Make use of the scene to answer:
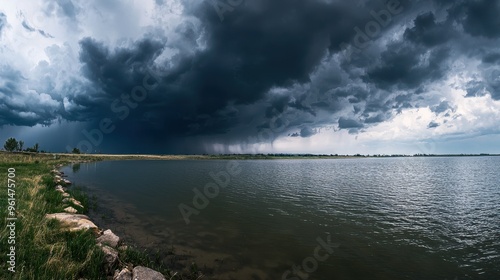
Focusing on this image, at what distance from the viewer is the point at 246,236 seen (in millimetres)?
19156

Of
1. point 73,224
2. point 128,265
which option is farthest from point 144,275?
point 73,224

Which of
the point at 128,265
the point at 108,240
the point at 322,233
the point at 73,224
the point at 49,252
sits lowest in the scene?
the point at 322,233

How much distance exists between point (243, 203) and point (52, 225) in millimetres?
20663

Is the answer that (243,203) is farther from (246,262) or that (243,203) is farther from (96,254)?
(96,254)

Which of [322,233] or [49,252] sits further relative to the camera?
[322,233]

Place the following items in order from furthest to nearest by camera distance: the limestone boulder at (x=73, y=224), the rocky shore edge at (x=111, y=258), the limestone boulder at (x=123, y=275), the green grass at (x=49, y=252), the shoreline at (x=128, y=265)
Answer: the limestone boulder at (x=73, y=224), the shoreline at (x=128, y=265), the rocky shore edge at (x=111, y=258), the limestone boulder at (x=123, y=275), the green grass at (x=49, y=252)

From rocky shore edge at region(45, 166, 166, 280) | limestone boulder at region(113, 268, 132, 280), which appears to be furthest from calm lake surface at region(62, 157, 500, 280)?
limestone boulder at region(113, 268, 132, 280)

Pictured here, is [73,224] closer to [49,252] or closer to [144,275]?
[49,252]

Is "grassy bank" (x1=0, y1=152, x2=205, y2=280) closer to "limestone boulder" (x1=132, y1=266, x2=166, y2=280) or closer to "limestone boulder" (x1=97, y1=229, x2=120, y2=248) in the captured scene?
"limestone boulder" (x1=97, y1=229, x2=120, y2=248)

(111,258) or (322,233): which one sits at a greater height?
(111,258)

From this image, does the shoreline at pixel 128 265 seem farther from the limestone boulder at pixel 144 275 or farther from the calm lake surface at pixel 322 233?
the calm lake surface at pixel 322 233

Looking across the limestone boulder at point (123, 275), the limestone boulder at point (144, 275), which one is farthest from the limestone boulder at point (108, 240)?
the limestone boulder at point (144, 275)

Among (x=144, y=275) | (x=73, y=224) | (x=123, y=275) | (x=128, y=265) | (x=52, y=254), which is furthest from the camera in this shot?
(x=73, y=224)

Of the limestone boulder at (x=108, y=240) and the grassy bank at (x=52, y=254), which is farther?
the limestone boulder at (x=108, y=240)
